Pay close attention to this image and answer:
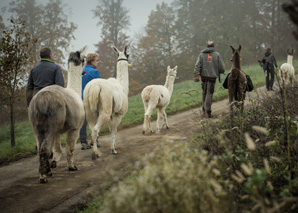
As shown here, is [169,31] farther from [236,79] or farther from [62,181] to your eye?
[62,181]

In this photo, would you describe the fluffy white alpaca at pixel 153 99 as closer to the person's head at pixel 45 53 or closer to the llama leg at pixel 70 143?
the llama leg at pixel 70 143

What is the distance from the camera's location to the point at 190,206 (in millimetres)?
1547

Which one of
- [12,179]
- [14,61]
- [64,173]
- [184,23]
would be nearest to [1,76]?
[14,61]

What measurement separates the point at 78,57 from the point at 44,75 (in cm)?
95

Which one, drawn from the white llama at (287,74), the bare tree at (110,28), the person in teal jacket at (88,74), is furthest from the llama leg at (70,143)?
the bare tree at (110,28)

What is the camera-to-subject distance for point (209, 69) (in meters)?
9.01

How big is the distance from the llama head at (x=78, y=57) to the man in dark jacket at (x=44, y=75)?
537mm

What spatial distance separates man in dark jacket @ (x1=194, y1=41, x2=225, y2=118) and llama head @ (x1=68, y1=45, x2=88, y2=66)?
4.73m

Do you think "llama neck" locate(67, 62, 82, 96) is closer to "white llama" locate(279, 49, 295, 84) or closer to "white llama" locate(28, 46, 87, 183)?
"white llama" locate(28, 46, 87, 183)

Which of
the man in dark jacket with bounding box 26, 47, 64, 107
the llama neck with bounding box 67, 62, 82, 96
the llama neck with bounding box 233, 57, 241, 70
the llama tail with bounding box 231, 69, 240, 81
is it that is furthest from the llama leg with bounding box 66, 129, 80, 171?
the llama neck with bounding box 233, 57, 241, 70

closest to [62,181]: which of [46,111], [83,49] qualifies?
[46,111]

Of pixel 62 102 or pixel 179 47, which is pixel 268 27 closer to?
pixel 179 47

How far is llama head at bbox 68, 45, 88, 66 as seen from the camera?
18.4 feet

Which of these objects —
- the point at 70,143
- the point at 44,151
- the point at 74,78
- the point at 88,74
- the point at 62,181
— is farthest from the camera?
the point at 88,74
